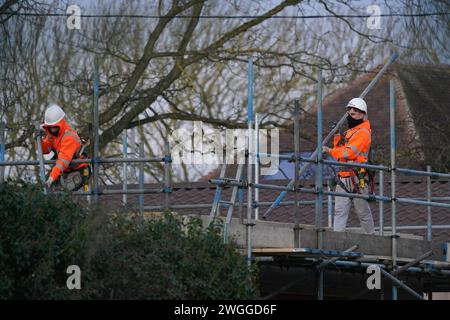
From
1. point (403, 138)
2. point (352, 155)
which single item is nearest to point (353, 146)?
point (352, 155)

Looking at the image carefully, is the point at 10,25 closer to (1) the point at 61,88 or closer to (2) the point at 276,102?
(1) the point at 61,88

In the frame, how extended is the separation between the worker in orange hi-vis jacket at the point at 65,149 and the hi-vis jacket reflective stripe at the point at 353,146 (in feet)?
9.16

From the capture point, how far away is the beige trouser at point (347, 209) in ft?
54.1

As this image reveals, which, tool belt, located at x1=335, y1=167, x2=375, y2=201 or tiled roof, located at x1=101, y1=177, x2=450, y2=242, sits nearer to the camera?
tool belt, located at x1=335, y1=167, x2=375, y2=201

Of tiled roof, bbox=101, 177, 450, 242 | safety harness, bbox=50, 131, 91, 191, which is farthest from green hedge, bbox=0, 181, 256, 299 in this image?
tiled roof, bbox=101, 177, 450, 242

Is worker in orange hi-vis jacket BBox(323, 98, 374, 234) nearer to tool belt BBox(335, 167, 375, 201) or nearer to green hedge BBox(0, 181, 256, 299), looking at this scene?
tool belt BBox(335, 167, 375, 201)

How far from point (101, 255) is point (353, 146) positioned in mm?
4185

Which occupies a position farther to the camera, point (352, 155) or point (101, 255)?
point (352, 155)

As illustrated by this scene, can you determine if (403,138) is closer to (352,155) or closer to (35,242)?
(352,155)

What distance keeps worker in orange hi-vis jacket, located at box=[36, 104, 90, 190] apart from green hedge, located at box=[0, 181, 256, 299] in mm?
2006

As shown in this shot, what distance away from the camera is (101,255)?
1326cm

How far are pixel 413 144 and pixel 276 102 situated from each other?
128 inches

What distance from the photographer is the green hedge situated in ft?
42.3

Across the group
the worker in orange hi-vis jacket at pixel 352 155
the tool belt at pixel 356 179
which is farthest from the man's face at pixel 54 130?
the tool belt at pixel 356 179
